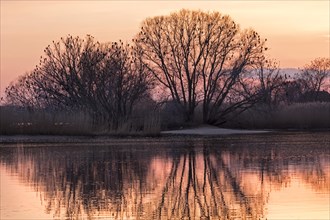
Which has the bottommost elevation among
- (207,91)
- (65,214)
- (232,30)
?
(65,214)

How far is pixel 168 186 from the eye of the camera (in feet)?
55.5

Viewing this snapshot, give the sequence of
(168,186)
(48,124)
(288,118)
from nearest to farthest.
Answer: (168,186)
(48,124)
(288,118)

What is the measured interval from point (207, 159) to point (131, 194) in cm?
979

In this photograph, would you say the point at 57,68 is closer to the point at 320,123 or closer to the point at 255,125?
the point at 255,125

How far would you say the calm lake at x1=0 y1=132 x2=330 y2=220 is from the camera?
12992mm

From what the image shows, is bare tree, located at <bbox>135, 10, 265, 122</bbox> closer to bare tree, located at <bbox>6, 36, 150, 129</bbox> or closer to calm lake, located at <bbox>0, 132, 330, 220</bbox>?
bare tree, located at <bbox>6, 36, 150, 129</bbox>

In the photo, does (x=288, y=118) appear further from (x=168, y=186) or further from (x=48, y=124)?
(x=168, y=186)

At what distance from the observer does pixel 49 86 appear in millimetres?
60531

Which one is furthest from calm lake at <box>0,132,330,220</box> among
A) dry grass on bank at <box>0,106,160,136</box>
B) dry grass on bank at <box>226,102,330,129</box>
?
dry grass on bank at <box>226,102,330,129</box>

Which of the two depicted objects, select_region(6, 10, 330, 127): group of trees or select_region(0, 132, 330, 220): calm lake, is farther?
select_region(6, 10, 330, 127): group of trees

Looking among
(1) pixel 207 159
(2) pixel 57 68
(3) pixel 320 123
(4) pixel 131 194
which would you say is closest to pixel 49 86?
(2) pixel 57 68

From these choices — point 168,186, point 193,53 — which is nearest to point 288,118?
point 193,53

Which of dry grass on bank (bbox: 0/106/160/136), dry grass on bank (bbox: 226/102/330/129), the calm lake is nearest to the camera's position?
the calm lake

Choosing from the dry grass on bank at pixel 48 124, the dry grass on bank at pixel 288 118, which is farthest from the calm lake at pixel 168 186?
the dry grass on bank at pixel 288 118
